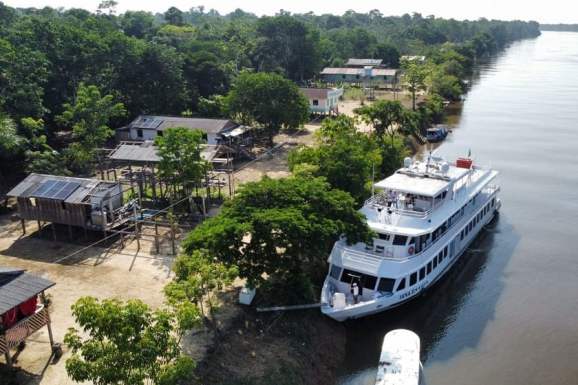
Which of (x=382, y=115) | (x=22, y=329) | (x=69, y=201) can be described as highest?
(x=382, y=115)

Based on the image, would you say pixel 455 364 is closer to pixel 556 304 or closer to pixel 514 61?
pixel 556 304

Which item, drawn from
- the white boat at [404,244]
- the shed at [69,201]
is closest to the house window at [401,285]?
the white boat at [404,244]

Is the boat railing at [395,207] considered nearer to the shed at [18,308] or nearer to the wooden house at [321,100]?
the shed at [18,308]

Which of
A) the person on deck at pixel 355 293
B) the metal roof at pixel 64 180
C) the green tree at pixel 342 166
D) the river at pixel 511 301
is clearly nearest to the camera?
the river at pixel 511 301

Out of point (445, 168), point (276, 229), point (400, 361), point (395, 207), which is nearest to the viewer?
point (400, 361)

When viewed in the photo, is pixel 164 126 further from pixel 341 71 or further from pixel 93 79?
pixel 341 71

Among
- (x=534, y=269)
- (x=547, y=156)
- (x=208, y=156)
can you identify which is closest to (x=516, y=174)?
(x=547, y=156)

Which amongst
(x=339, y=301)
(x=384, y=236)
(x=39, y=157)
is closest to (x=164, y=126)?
(x=39, y=157)

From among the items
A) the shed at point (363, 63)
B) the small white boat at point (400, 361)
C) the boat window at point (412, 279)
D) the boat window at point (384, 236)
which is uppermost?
the shed at point (363, 63)
